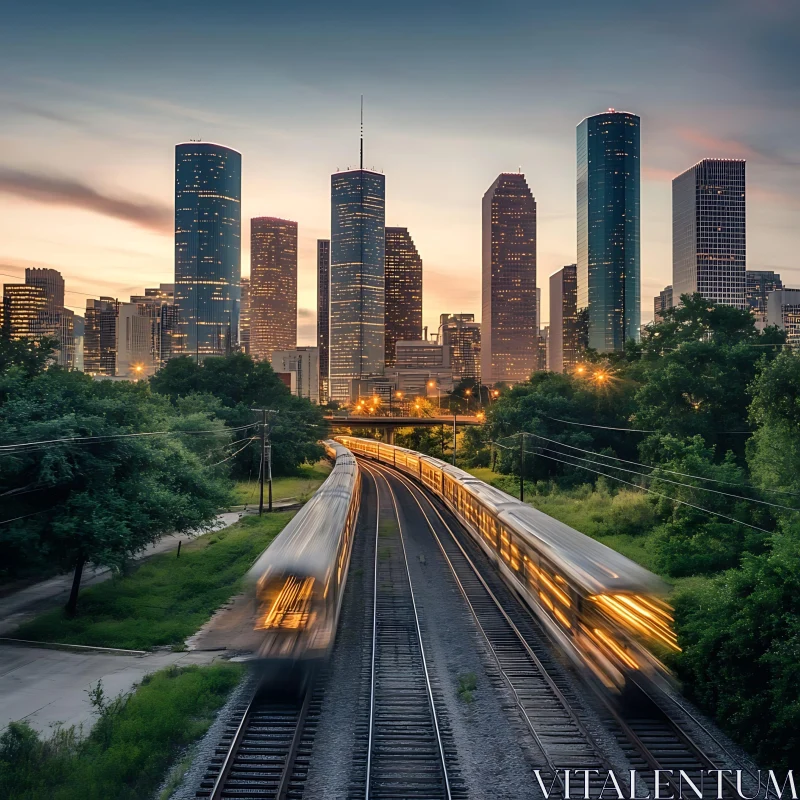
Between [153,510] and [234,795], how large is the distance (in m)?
12.6

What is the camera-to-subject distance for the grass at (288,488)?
48.7m

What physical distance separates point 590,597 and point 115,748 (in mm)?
9035

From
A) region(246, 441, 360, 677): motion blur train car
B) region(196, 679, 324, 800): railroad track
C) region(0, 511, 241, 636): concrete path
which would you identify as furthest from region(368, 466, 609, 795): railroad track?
region(0, 511, 241, 636): concrete path

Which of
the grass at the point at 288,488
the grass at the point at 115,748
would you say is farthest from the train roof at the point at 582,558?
the grass at the point at 288,488

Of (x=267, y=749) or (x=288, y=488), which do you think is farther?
(x=288, y=488)

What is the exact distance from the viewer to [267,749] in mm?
11492

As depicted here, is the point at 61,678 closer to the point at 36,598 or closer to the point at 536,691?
the point at 36,598

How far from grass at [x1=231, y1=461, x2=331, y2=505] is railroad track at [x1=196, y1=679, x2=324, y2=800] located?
29884mm

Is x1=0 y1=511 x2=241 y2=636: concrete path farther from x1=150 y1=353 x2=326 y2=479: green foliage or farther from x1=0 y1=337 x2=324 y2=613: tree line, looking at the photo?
x1=150 y1=353 x2=326 y2=479: green foliage

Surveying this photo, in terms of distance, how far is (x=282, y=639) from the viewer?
13.0 meters

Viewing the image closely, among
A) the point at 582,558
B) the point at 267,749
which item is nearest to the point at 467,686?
the point at 582,558

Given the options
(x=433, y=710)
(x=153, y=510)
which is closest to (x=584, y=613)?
(x=433, y=710)

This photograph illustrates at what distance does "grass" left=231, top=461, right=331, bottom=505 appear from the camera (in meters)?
48.7

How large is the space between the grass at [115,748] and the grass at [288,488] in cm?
2939
